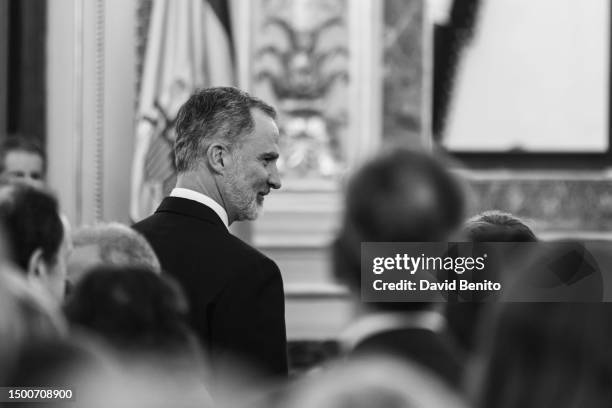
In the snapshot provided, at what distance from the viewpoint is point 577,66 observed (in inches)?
227

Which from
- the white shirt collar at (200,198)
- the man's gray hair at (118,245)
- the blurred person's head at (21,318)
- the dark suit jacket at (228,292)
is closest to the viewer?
the blurred person's head at (21,318)

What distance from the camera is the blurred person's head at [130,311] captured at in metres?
1.32

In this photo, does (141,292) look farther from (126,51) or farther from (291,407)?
(126,51)

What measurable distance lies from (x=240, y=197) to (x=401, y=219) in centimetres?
139

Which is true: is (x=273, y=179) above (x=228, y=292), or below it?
above

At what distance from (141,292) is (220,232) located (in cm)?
120

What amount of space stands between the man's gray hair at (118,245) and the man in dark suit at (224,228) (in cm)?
39

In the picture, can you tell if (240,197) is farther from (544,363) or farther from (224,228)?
(544,363)

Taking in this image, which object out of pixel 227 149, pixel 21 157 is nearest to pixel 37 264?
pixel 227 149

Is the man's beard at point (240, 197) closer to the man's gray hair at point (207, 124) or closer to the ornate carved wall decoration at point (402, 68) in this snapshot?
the man's gray hair at point (207, 124)

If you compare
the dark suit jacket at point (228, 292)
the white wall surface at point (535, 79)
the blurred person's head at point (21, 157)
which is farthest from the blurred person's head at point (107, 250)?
the white wall surface at point (535, 79)

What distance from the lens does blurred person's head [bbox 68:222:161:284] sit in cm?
191

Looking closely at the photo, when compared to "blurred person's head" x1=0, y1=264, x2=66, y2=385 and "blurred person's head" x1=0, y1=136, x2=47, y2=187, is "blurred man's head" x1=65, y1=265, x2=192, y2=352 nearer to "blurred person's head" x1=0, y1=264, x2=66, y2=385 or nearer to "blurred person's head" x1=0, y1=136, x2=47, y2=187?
"blurred person's head" x1=0, y1=264, x2=66, y2=385

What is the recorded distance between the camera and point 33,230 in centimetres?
175
